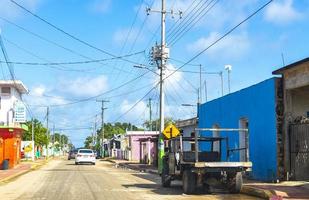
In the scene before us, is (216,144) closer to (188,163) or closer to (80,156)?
(188,163)

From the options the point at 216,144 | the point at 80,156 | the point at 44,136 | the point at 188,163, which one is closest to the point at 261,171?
the point at 216,144

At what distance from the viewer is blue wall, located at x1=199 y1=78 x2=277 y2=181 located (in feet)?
76.1

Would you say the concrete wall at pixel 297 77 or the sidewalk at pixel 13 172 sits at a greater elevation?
the concrete wall at pixel 297 77

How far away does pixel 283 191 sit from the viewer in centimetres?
1794

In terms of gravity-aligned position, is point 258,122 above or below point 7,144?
above

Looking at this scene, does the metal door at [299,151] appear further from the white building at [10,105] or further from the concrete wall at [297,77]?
the white building at [10,105]

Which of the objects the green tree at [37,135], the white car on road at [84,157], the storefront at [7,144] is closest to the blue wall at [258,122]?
the storefront at [7,144]

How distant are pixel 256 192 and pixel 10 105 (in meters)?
43.3

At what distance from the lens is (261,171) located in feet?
80.0

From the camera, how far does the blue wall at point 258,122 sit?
2319cm

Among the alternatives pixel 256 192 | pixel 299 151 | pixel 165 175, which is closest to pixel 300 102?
pixel 299 151

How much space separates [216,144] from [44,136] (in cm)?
7858

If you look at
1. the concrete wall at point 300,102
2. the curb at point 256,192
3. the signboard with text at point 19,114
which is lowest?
the curb at point 256,192

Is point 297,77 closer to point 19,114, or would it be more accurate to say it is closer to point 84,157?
point 84,157
